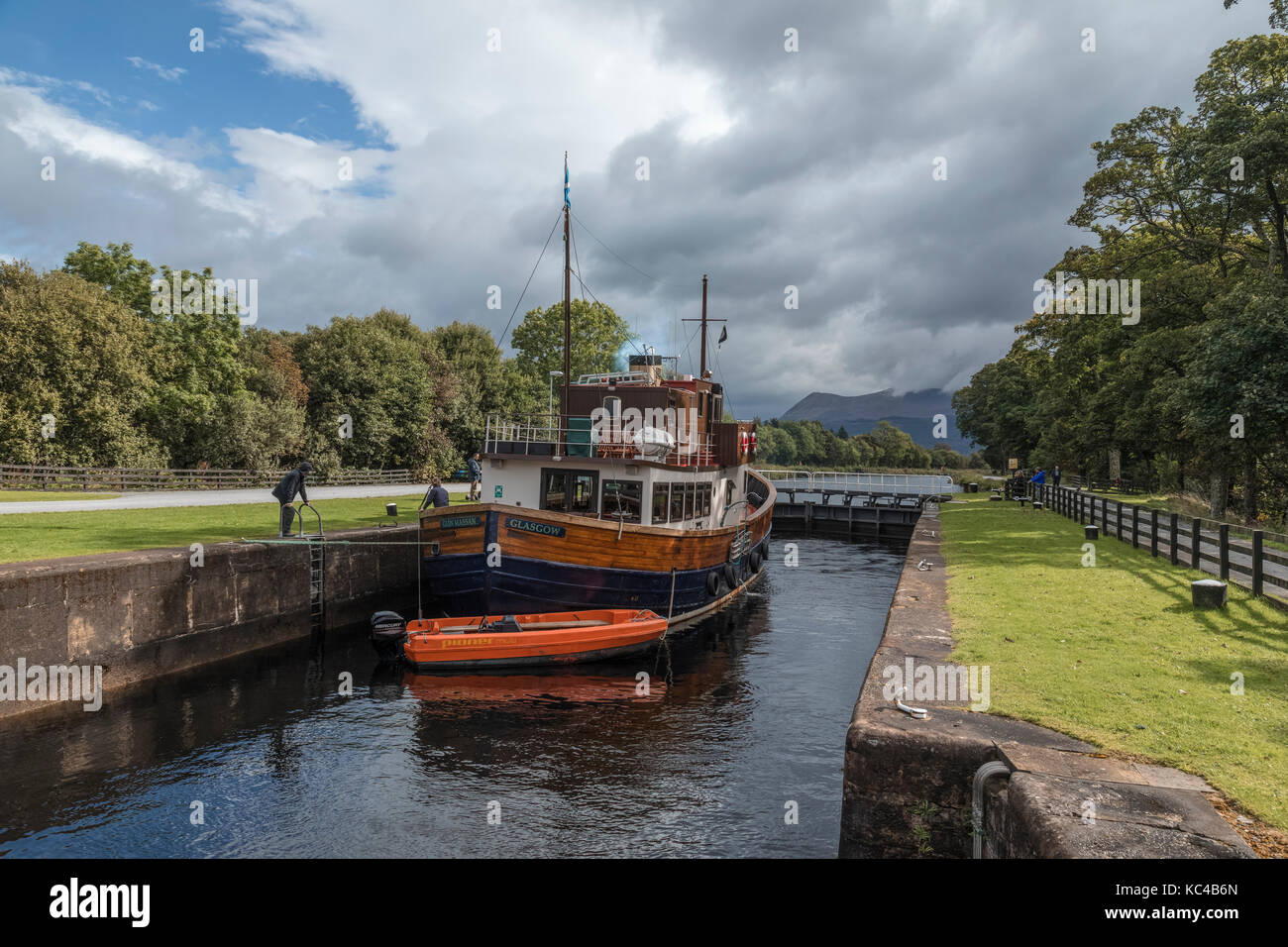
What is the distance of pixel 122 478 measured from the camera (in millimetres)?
34250

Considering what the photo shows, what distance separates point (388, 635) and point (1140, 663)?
500 inches

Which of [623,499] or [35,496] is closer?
[623,499]

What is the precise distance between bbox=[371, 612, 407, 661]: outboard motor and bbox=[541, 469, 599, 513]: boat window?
4.73 m

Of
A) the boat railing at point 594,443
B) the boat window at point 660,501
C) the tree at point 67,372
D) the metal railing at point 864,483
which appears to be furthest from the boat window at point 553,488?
the metal railing at point 864,483

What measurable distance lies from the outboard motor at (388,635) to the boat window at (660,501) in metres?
6.46

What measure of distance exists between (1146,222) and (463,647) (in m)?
32.7

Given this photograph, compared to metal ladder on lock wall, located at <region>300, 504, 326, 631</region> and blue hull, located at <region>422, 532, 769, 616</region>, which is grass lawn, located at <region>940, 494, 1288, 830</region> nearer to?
blue hull, located at <region>422, 532, 769, 616</region>

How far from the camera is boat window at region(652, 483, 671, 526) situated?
1822 cm

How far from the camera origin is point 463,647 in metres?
14.1

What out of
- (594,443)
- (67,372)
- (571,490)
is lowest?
(571,490)

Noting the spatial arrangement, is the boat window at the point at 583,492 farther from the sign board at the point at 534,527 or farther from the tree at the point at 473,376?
the tree at the point at 473,376

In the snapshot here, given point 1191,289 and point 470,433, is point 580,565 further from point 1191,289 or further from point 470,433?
point 470,433

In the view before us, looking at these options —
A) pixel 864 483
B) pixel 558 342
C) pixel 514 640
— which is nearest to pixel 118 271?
pixel 558 342

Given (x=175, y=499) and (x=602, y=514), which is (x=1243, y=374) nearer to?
(x=602, y=514)
